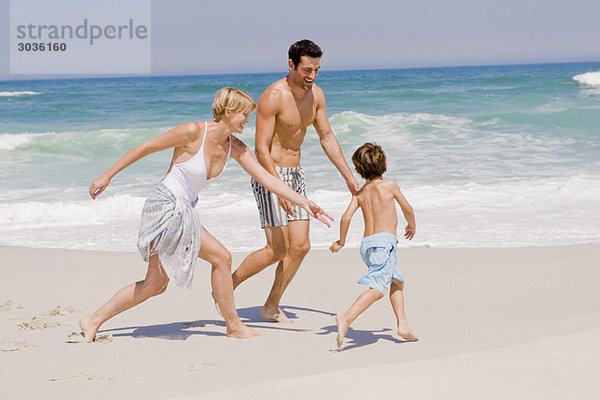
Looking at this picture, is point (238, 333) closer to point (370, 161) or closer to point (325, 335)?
point (325, 335)

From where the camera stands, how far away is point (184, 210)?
4.05 metres

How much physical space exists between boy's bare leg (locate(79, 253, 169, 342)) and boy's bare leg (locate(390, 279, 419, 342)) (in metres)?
1.35

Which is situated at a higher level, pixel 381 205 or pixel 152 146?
pixel 152 146

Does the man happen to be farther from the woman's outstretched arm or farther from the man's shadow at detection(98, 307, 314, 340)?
the woman's outstretched arm

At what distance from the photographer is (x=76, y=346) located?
4.10 metres

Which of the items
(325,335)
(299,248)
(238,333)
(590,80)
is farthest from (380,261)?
(590,80)

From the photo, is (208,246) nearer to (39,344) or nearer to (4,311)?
(39,344)

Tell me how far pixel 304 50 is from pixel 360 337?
6.20 ft

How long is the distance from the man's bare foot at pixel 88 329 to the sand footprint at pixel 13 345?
301mm

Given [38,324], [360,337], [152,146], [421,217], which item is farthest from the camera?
[421,217]

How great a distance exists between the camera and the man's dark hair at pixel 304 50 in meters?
4.62

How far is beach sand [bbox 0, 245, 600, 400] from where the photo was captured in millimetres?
3230

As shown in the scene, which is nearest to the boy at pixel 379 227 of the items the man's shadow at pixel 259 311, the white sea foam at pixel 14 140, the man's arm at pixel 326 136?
the man's arm at pixel 326 136

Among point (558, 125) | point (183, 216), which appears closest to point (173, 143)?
point (183, 216)
